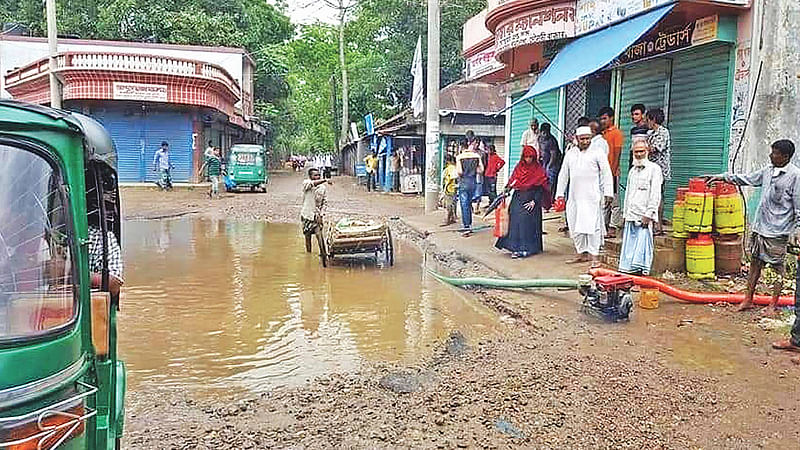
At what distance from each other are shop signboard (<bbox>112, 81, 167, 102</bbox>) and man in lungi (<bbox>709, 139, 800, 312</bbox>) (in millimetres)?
23756

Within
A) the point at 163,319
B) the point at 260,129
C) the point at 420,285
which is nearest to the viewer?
the point at 163,319

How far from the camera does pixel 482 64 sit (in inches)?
644

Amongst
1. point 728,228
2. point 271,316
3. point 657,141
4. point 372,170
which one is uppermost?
point 657,141

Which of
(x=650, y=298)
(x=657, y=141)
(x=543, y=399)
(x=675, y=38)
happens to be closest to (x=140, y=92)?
(x=675, y=38)

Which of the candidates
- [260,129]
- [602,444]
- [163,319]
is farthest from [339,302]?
[260,129]

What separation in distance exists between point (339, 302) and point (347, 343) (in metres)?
1.91

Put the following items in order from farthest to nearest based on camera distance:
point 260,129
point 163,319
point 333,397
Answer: point 260,129 → point 163,319 → point 333,397

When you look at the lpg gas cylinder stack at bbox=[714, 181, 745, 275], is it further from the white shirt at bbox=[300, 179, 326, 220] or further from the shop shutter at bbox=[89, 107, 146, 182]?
the shop shutter at bbox=[89, 107, 146, 182]

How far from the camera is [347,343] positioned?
6.84 m

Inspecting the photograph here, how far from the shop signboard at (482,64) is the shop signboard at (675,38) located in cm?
414

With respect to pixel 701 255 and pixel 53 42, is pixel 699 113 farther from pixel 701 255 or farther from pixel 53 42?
pixel 53 42

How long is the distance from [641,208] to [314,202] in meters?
5.20

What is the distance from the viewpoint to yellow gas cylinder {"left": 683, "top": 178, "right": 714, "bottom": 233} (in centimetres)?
789

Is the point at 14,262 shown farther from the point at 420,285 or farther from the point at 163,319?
the point at 420,285
